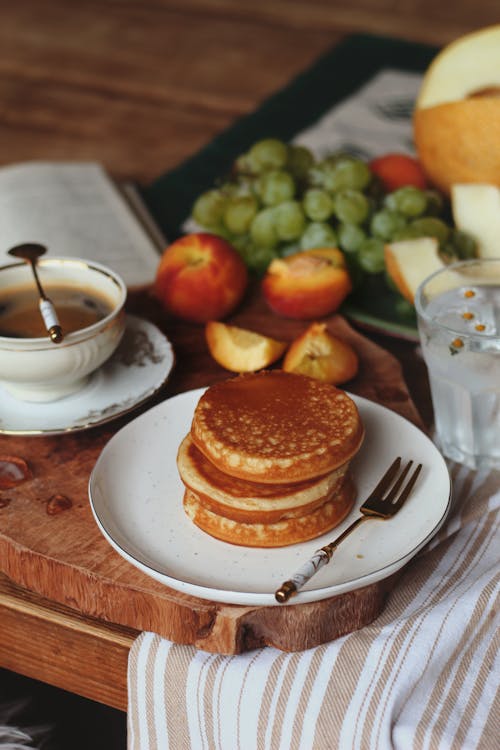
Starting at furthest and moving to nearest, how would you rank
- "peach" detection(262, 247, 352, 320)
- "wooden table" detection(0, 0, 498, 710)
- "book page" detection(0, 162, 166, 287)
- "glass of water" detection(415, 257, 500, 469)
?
1. "wooden table" detection(0, 0, 498, 710)
2. "book page" detection(0, 162, 166, 287)
3. "peach" detection(262, 247, 352, 320)
4. "glass of water" detection(415, 257, 500, 469)

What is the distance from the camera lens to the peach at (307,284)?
1.09 m

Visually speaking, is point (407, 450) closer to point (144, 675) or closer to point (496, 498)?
point (496, 498)

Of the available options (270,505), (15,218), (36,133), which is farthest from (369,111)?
(270,505)

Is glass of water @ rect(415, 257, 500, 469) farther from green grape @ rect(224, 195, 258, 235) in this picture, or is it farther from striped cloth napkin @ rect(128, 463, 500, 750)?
green grape @ rect(224, 195, 258, 235)

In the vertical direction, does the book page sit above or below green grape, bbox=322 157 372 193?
below

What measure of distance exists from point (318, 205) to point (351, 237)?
0.06 meters

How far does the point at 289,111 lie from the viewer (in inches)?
69.8

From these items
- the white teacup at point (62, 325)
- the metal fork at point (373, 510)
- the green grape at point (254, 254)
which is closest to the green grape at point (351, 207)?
the green grape at point (254, 254)

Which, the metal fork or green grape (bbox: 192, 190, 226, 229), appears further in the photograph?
green grape (bbox: 192, 190, 226, 229)

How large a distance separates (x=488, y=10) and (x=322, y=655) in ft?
6.89

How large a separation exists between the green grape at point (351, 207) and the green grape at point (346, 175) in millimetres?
20

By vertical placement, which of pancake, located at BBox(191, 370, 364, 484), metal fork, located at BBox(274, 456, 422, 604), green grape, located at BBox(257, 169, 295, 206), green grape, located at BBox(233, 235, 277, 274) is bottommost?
green grape, located at BBox(233, 235, 277, 274)

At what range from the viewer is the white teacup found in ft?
2.96

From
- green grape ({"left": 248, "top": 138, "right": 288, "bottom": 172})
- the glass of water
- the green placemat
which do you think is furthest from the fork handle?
the green placemat
